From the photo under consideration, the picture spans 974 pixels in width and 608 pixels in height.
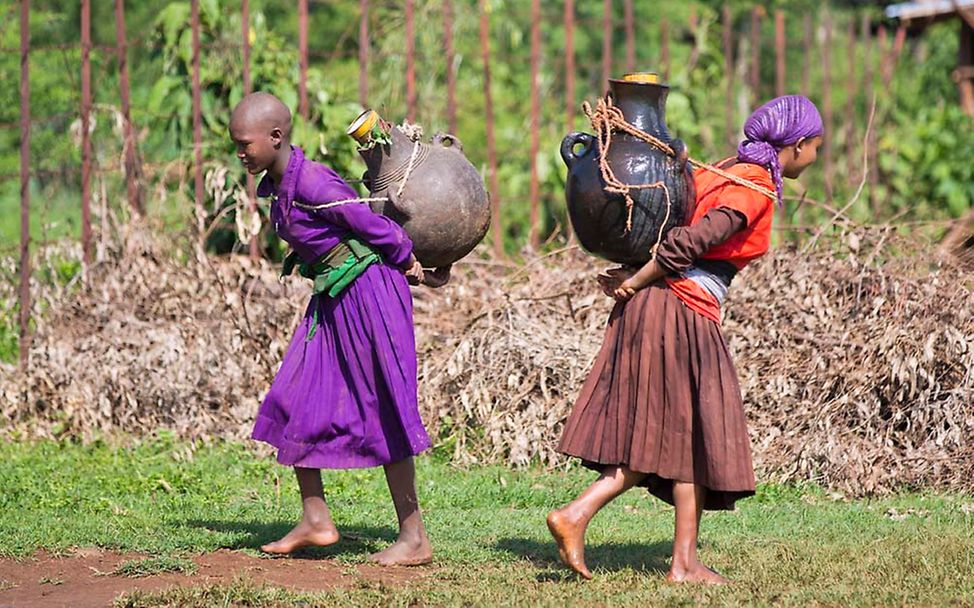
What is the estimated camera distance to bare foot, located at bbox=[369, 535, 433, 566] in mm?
5156

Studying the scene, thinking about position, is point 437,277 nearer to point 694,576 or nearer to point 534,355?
point 694,576

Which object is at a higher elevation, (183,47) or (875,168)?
(183,47)

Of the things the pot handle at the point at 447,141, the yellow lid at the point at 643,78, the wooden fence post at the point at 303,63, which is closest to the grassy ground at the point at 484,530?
the pot handle at the point at 447,141

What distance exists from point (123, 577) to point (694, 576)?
1.99 meters

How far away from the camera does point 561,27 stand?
2138cm

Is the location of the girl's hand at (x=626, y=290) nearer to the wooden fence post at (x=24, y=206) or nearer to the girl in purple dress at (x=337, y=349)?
the girl in purple dress at (x=337, y=349)

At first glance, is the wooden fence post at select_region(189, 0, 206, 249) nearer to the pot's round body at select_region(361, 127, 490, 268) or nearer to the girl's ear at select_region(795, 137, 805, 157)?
the pot's round body at select_region(361, 127, 490, 268)

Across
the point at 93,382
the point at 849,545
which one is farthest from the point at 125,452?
the point at 849,545

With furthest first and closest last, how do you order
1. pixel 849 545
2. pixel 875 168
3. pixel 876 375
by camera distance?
pixel 875 168, pixel 876 375, pixel 849 545

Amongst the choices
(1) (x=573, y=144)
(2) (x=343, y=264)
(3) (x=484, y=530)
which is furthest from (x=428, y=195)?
(3) (x=484, y=530)

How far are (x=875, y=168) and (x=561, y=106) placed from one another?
125 inches

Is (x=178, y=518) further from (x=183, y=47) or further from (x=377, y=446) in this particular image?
(x=183, y=47)

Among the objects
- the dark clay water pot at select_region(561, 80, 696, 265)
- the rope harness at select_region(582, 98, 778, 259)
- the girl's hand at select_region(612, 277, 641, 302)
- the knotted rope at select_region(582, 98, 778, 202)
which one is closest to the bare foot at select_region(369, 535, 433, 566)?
the girl's hand at select_region(612, 277, 641, 302)

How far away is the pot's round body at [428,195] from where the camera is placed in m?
5.06
